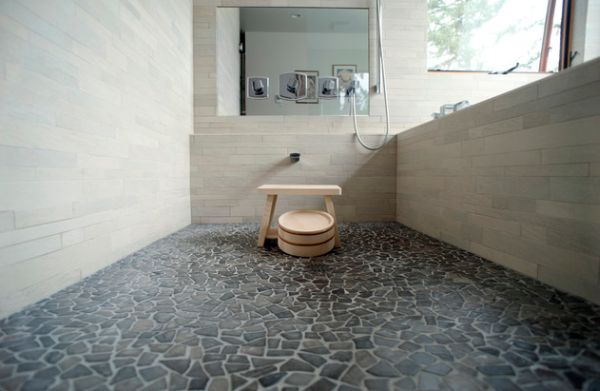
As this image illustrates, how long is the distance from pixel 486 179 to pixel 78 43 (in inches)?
68.7

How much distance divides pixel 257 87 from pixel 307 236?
1502 mm

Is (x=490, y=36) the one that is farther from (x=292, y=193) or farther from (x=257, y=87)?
(x=292, y=193)

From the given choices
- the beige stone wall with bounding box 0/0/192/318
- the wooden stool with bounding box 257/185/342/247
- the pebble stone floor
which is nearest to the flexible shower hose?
the wooden stool with bounding box 257/185/342/247

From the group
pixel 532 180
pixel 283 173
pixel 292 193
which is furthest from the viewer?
pixel 283 173

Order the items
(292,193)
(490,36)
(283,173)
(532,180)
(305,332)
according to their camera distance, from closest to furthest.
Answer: (305,332) → (532,180) → (292,193) → (283,173) → (490,36)

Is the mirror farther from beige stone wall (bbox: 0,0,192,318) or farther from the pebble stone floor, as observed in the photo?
the pebble stone floor

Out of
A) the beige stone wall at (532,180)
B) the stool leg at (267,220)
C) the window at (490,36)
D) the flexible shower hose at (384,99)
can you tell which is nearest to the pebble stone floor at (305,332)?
the beige stone wall at (532,180)

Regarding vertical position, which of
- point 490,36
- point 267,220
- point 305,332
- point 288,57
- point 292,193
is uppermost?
point 490,36

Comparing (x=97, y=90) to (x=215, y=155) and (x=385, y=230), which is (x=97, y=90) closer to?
(x=215, y=155)

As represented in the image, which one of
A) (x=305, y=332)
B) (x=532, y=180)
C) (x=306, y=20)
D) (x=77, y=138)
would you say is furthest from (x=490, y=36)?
(x=77, y=138)

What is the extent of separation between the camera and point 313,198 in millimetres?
2205

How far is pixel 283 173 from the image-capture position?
2.18 m

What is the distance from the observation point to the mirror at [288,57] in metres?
2.25

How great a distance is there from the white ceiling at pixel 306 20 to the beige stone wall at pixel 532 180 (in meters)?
1.28
